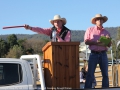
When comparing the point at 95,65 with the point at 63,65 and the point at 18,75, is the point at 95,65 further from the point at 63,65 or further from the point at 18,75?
the point at 18,75

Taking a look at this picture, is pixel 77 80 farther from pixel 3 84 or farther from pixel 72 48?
pixel 3 84

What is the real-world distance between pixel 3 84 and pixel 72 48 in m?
1.17

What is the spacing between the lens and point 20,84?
16.3 feet

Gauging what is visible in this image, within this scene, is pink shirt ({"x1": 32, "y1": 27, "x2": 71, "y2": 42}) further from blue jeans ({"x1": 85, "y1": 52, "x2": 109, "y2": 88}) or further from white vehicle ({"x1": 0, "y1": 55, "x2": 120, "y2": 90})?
blue jeans ({"x1": 85, "y1": 52, "x2": 109, "y2": 88})

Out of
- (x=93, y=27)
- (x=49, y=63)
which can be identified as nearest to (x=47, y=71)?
(x=49, y=63)

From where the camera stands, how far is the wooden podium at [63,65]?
4.93 metres

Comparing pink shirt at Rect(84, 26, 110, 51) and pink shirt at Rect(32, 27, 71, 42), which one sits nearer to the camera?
pink shirt at Rect(32, 27, 71, 42)

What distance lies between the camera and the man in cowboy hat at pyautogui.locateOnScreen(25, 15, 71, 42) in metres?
5.47

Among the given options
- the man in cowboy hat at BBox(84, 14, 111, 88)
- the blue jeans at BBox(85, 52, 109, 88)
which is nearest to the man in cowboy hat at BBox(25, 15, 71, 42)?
the man in cowboy hat at BBox(84, 14, 111, 88)

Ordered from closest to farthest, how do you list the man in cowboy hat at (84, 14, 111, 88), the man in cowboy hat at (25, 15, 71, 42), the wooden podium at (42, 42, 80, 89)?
the wooden podium at (42, 42, 80, 89) < the man in cowboy hat at (25, 15, 71, 42) < the man in cowboy hat at (84, 14, 111, 88)

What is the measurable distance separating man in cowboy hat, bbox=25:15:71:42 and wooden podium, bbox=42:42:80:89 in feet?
1.63

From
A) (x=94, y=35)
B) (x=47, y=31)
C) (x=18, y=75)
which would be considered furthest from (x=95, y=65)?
(x=18, y=75)

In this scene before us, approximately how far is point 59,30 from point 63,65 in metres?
0.83

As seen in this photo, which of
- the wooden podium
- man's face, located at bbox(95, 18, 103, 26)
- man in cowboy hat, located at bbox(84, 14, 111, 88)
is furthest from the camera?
man's face, located at bbox(95, 18, 103, 26)
